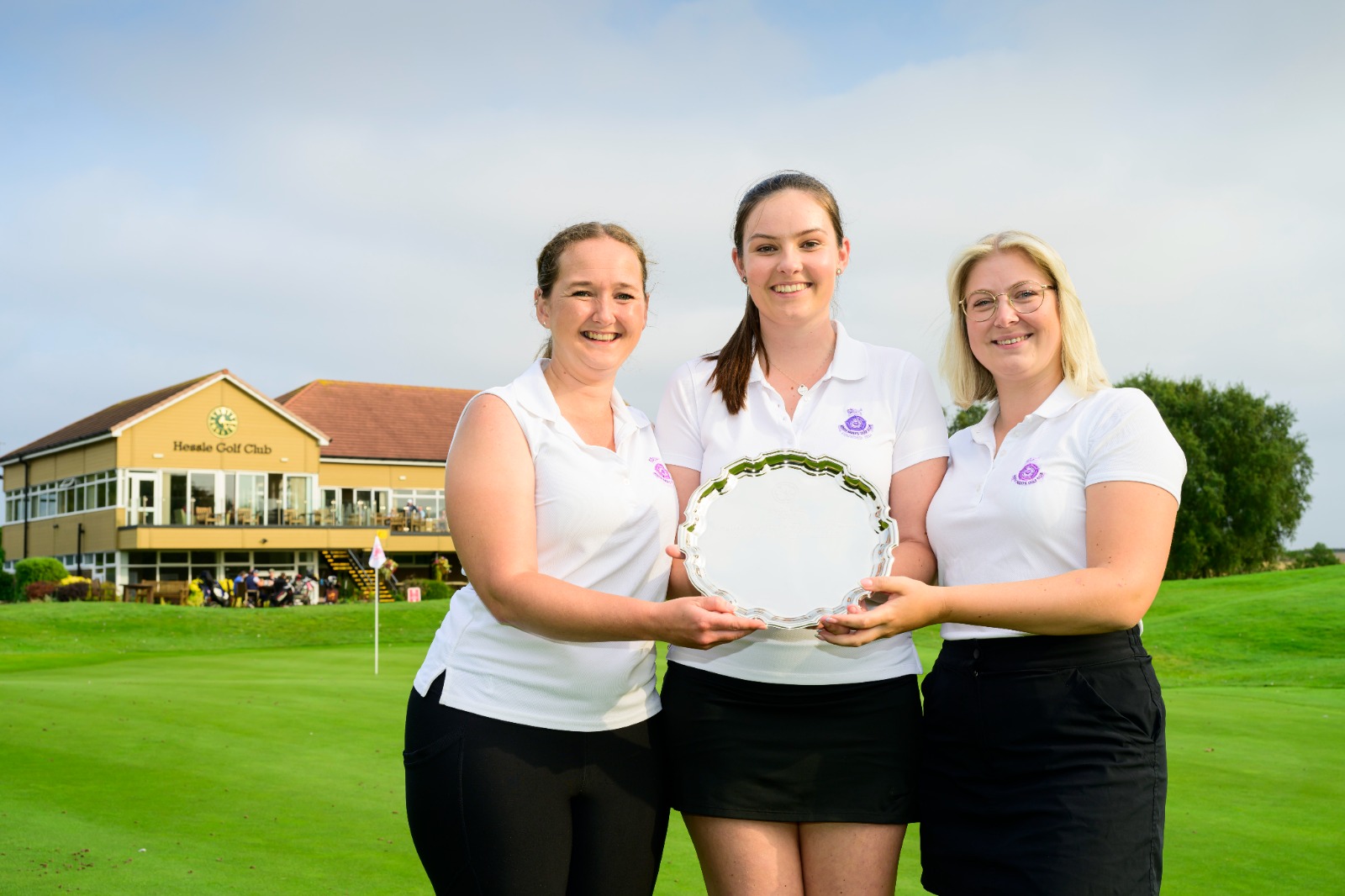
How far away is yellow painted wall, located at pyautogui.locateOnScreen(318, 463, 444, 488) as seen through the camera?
135 ft

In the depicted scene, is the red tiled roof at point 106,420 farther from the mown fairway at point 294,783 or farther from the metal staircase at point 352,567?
the mown fairway at point 294,783

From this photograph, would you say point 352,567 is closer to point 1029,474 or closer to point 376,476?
point 376,476

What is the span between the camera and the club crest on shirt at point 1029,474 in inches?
108

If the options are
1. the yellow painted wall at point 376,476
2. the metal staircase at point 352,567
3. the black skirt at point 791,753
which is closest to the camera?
the black skirt at point 791,753

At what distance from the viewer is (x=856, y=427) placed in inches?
119

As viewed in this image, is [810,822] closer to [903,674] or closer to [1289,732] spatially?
[903,674]

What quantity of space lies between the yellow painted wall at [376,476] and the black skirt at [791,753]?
131 ft

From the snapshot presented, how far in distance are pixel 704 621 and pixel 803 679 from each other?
1.93 ft

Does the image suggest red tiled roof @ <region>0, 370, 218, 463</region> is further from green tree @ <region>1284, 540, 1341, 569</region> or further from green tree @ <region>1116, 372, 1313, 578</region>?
green tree @ <region>1284, 540, 1341, 569</region>

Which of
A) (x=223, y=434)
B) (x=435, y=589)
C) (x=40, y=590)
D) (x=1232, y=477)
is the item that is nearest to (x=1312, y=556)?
Answer: (x=1232, y=477)

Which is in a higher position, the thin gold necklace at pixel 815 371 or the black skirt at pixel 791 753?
the thin gold necklace at pixel 815 371

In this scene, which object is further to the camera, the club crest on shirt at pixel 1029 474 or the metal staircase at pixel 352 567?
the metal staircase at pixel 352 567

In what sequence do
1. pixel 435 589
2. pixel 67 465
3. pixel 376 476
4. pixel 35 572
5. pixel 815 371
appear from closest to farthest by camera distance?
1. pixel 815 371
2. pixel 35 572
3. pixel 435 589
4. pixel 67 465
5. pixel 376 476

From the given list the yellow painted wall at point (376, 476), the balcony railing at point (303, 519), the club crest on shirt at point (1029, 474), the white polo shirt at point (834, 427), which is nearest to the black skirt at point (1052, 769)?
the white polo shirt at point (834, 427)
